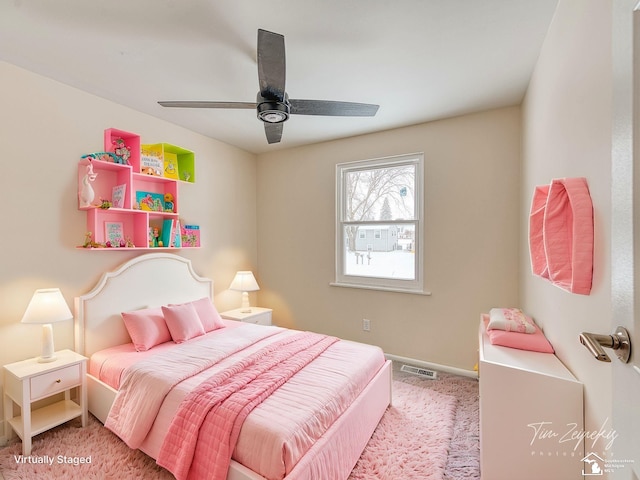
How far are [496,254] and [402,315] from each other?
113cm

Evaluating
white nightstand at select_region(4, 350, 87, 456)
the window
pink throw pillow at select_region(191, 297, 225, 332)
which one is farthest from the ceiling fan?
white nightstand at select_region(4, 350, 87, 456)

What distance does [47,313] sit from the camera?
6.53ft

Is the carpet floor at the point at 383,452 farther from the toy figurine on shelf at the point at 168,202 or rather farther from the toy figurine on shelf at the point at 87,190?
the toy figurine on shelf at the point at 168,202

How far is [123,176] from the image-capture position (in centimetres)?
263

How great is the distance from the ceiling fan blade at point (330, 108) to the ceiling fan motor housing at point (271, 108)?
122 millimetres

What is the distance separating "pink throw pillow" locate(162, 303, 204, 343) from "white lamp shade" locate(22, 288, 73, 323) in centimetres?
70

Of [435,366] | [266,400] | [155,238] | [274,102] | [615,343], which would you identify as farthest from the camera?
[435,366]

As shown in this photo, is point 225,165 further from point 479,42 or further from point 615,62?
point 615,62

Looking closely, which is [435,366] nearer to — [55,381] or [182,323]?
[182,323]

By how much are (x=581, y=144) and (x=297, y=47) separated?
1646 mm

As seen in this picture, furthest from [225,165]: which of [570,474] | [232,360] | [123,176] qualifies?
[570,474]

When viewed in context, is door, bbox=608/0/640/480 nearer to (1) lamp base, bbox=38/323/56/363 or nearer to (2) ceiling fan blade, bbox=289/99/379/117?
(2) ceiling fan blade, bbox=289/99/379/117

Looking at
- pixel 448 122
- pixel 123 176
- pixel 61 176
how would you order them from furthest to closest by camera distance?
pixel 448 122 < pixel 123 176 < pixel 61 176

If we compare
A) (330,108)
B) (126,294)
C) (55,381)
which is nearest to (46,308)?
(55,381)
